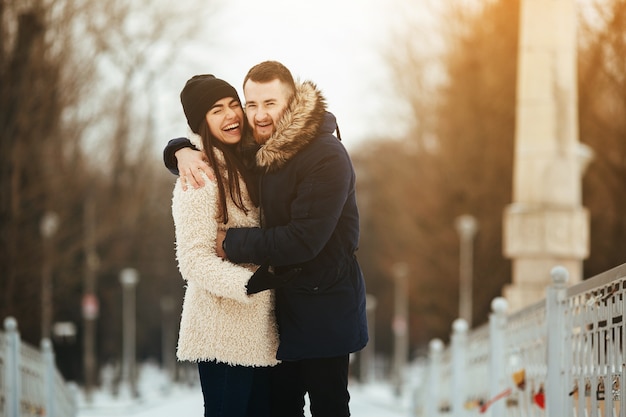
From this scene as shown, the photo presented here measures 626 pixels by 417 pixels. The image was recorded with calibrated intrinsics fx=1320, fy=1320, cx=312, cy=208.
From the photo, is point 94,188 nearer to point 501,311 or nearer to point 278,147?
point 501,311

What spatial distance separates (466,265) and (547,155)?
85.8 feet

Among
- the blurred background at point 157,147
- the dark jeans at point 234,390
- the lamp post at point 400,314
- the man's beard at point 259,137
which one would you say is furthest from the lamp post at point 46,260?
the lamp post at point 400,314

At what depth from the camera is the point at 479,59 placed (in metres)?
39.8

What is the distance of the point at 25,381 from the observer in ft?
43.3

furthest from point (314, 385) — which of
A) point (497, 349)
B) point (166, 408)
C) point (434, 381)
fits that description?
point (166, 408)

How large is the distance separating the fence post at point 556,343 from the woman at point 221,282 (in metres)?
2.43

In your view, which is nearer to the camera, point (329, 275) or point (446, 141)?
point (329, 275)

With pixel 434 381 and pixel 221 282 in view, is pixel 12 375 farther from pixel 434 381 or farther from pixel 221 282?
pixel 221 282

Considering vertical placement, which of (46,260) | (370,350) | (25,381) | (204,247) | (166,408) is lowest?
(166,408)

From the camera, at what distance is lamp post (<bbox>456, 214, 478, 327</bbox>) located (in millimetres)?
41062

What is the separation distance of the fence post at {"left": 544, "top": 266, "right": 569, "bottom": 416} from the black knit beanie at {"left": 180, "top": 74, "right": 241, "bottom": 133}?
2.62m

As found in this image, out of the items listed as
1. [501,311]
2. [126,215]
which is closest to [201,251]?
[501,311]

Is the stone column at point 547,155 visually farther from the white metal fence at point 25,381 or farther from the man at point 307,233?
the man at point 307,233

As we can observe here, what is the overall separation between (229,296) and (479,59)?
115ft
